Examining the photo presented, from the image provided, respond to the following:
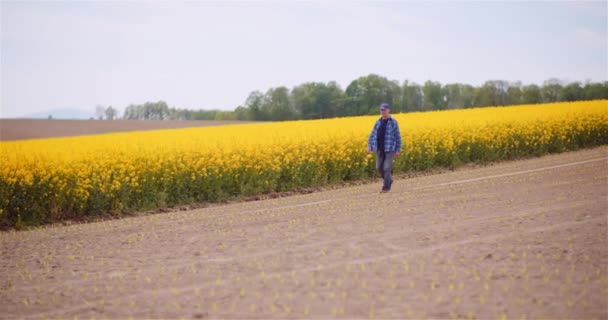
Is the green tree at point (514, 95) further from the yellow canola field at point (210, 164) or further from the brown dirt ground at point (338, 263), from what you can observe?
the brown dirt ground at point (338, 263)

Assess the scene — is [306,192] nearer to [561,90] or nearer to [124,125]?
[124,125]

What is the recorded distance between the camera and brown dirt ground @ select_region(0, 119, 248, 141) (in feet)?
135

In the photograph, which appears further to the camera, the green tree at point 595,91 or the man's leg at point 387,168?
the green tree at point 595,91

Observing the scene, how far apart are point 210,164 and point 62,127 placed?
34.3 meters

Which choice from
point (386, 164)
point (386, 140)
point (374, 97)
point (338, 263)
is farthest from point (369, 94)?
point (338, 263)

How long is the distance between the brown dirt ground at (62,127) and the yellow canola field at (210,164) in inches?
947

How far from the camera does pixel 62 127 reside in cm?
4731

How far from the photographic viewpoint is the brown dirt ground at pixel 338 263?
19.5 ft

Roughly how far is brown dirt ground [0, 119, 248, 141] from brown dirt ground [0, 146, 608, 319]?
102ft

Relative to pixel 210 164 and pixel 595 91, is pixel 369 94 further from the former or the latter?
pixel 210 164

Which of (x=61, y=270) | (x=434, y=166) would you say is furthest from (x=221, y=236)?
(x=434, y=166)

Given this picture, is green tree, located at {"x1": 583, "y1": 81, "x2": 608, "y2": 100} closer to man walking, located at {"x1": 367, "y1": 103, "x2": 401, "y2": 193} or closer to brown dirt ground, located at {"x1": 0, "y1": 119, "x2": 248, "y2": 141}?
brown dirt ground, located at {"x1": 0, "y1": 119, "x2": 248, "y2": 141}

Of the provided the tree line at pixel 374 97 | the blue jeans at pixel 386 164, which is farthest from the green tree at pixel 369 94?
the blue jeans at pixel 386 164

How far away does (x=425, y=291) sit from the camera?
6.17m
